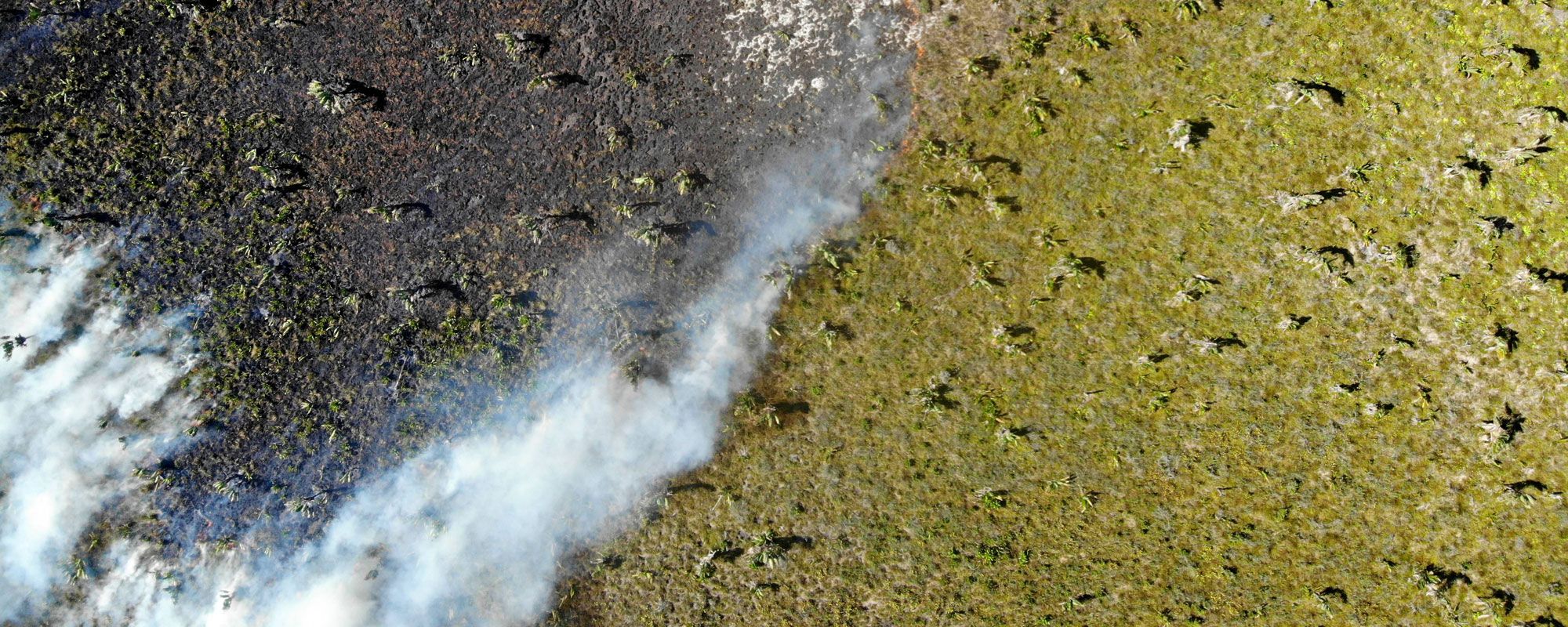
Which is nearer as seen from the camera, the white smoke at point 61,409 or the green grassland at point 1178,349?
the green grassland at point 1178,349

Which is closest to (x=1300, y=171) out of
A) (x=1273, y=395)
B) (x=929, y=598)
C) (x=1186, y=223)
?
(x=1186, y=223)

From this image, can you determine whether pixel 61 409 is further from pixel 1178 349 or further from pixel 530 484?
pixel 1178 349

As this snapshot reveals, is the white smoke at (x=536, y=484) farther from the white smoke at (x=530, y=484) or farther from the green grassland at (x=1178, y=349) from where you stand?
the green grassland at (x=1178, y=349)

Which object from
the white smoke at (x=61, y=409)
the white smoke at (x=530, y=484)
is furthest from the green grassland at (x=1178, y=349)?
the white smoke at (x=61, y=409)

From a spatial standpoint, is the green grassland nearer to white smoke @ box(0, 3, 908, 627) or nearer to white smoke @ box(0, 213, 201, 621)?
white smoke @ box(0, 3, 908, 627)

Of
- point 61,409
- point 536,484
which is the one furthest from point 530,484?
point 61,409

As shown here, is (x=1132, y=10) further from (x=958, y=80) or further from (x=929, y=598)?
(x=929, y=598)

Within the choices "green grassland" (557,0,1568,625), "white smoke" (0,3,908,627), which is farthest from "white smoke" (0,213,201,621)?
"green grassland" (557,0,1568,625)
